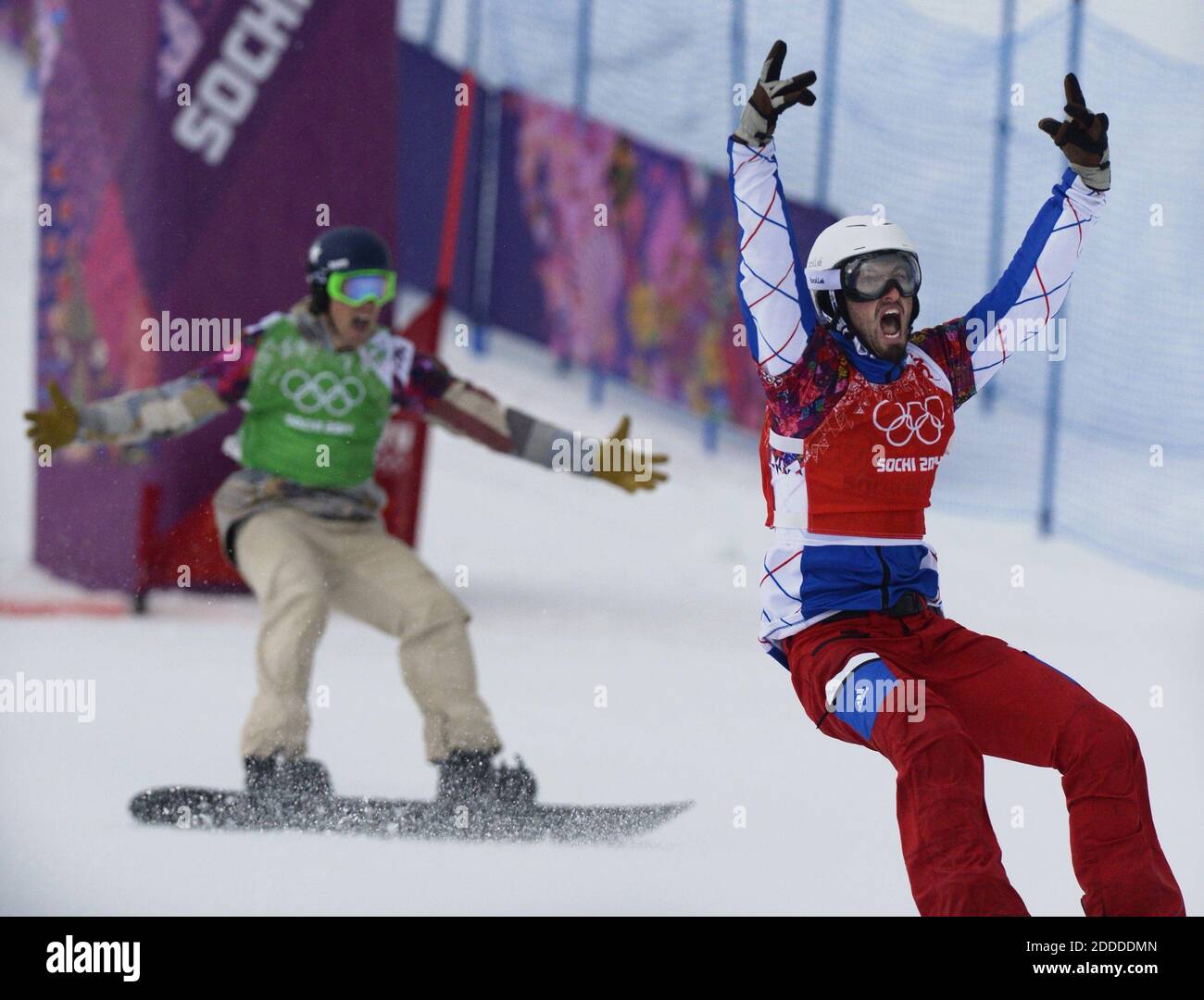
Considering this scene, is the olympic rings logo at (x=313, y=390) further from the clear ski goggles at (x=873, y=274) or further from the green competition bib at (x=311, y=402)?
the clear ski goggles at (x=873, y=274)

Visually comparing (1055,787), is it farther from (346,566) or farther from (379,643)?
(379,643)

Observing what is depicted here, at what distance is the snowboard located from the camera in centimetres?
469

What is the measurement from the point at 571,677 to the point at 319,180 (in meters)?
2.33

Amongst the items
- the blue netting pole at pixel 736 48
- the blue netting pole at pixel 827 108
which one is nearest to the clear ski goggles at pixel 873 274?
the blue netting pole at pixel 827 108

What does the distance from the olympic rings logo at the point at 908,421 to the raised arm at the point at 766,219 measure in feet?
0.77

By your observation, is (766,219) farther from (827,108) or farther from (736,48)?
(736,48)

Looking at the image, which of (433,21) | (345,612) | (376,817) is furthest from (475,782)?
(433,21)

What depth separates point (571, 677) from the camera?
650 centimetres

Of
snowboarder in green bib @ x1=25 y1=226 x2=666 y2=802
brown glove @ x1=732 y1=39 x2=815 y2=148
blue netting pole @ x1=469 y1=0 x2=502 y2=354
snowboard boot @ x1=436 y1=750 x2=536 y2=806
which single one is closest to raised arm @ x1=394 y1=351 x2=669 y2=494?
snowboarder in green bib @ x1=25 y1=226 x2=666 y2=802

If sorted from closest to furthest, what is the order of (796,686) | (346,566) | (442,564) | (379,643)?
(796,686) → (346,566) → (379,643) → (442,564)

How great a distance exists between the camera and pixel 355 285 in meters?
4.97

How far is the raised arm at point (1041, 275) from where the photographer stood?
3746 mm

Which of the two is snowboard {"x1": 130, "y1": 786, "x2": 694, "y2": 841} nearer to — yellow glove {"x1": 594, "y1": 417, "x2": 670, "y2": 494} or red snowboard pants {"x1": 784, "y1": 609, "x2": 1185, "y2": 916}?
yellow glove {"x1": 594, "y1": 417, "x2": 670, "y2": 494}
